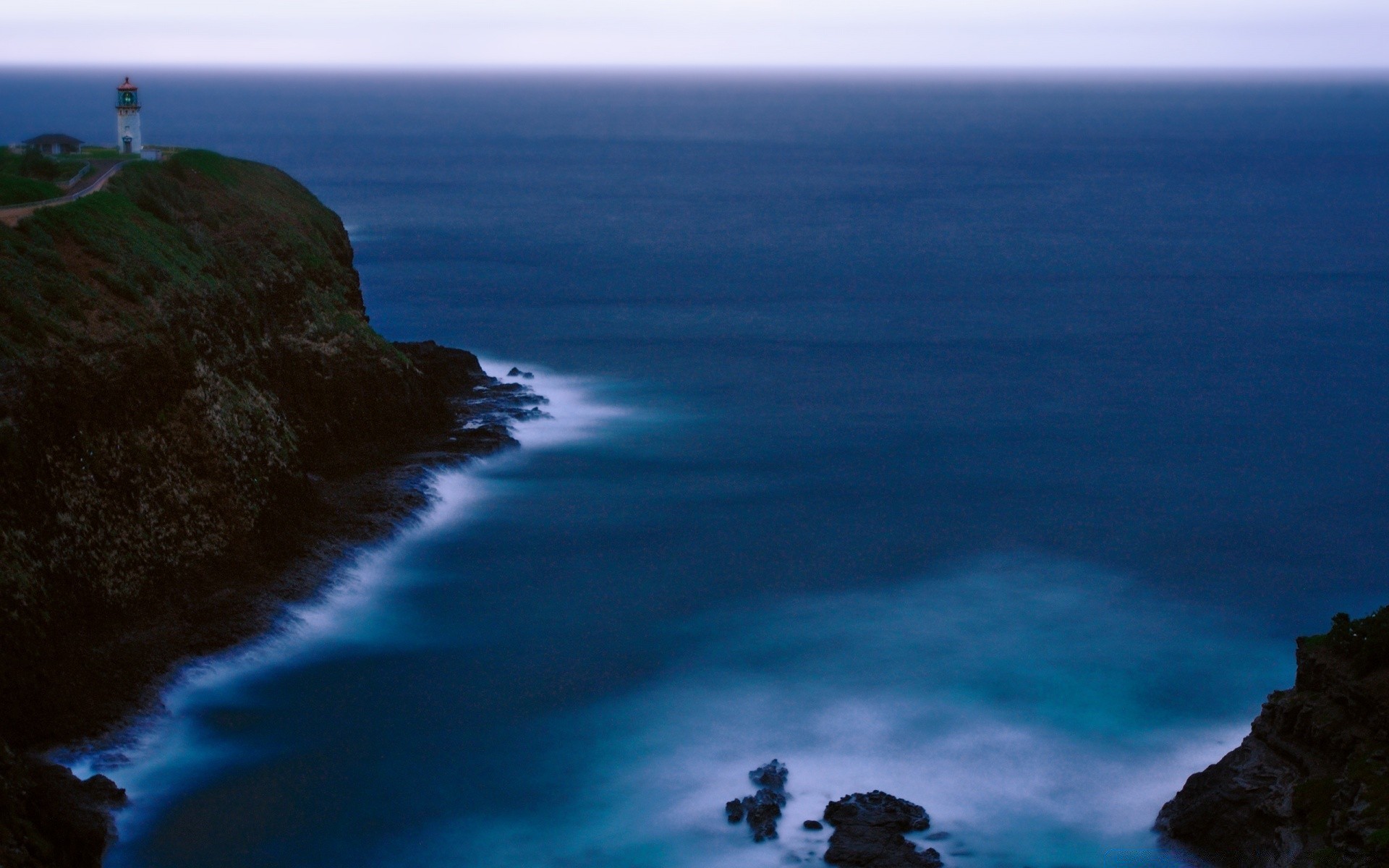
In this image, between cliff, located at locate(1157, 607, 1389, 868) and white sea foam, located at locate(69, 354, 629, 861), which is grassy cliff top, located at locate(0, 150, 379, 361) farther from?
cliff, located at locate(1157, 607, 1389, 868)

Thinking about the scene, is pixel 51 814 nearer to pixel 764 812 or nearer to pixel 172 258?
pixel 764 812

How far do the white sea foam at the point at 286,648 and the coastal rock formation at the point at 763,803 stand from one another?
31.8 feet

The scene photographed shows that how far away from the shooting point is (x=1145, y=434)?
53562 millimetres

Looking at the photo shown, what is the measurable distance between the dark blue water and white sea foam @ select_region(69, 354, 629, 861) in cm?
10

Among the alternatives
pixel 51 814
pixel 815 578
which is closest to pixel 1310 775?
pixel 815 578

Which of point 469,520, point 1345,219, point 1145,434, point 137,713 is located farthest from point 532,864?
point 1345,219

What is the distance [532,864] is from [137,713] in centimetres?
881

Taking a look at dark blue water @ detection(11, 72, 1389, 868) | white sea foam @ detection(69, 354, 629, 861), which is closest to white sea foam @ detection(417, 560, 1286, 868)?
dark blue water @ detection(11, 72, 1389, 868)

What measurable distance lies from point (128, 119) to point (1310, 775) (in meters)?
50.1

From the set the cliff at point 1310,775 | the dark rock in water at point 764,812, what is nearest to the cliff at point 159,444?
the dark rock in water at point 764,812

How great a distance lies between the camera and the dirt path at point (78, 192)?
39375 mm

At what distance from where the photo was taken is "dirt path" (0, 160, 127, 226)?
39375mm

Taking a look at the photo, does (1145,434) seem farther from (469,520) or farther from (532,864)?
(532,864)

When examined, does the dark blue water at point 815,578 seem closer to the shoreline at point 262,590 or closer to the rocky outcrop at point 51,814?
the shoreline at point 262,590
